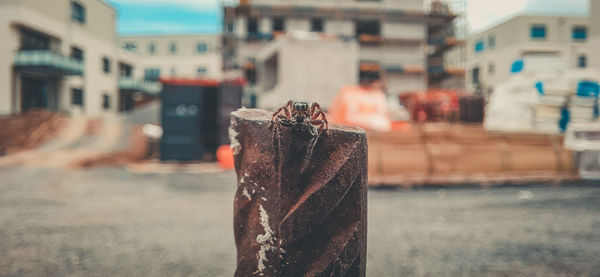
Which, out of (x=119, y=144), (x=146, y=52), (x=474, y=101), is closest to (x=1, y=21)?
(x=119, y=144)

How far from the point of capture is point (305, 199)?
1.77 meters

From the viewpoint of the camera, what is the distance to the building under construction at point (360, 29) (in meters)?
30.7

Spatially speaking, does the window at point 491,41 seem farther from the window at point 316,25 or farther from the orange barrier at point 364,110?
the window at point 316,25

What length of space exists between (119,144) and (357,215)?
1274cm

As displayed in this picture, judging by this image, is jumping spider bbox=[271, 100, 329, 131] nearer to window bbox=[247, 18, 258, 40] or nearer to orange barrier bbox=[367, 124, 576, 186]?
orange barrier bbox=[367, 124, 576, 186]

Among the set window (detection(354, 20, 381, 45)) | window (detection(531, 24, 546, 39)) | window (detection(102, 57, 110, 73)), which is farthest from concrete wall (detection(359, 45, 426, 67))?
window (detection(531, 24, 546, 39))

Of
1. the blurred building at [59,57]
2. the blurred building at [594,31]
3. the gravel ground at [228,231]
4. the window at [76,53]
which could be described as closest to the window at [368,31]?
the blurred building at [59,57]

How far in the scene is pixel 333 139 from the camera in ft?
6.00

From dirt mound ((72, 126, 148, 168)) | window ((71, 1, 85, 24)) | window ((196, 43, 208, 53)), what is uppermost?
window ((196, 43, 208, 53))

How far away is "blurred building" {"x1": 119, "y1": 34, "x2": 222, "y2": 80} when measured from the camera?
48438 millimetres

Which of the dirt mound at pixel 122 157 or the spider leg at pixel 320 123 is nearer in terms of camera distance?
the spider leg at pixel 320 123

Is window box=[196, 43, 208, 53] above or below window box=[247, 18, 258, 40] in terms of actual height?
above

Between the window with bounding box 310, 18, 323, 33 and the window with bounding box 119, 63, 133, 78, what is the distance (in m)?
17.3

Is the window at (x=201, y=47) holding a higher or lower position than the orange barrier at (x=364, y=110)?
higher
